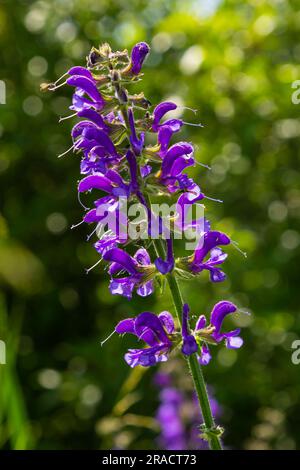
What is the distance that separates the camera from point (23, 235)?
5.42m

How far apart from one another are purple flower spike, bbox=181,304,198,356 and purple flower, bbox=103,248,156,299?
7.1 inches

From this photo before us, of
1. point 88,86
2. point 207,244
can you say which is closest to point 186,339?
point 207,244

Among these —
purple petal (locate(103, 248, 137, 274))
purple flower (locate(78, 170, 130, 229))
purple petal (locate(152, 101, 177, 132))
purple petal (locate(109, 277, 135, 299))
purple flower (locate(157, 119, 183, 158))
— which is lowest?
purple petal (locate(109, 277, 135, 299))

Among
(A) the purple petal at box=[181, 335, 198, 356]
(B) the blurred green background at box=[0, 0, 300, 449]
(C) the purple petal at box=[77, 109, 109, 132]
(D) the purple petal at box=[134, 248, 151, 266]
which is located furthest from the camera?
(B) the blurred green background at box=[0, 0, 300, 449]

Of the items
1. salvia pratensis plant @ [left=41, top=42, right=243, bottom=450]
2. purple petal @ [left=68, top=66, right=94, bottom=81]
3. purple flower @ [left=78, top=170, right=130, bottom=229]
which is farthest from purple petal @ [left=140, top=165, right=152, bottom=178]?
purple petal @ [left=68, top=66, right=94, bottom=81]

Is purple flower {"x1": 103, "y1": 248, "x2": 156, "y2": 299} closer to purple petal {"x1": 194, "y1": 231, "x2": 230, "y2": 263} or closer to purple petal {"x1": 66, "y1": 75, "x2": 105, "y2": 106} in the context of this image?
purple petal {"x1": 194, "y1": 231, "x2": 230, "y2": 263}

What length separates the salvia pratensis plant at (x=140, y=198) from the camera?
2418mm

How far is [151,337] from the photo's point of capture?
2.56 meters

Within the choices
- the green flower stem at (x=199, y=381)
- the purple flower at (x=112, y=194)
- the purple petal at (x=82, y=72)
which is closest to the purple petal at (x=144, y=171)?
the purple flower at (x=112, y=194)

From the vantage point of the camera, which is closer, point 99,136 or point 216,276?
point 99,136

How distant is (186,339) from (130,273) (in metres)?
0.33

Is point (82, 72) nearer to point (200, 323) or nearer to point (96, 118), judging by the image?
point (96, 118)

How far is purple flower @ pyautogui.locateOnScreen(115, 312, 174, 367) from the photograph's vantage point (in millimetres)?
2487

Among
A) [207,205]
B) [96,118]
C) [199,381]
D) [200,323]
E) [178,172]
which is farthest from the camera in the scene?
[207,205]
